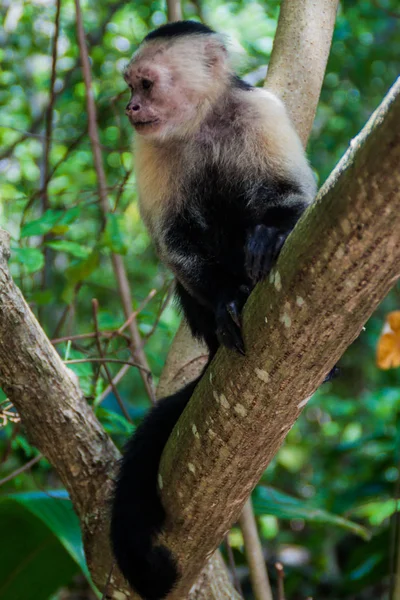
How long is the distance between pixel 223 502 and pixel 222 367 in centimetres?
36

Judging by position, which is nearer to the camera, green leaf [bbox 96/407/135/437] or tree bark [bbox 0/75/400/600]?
tree bark [bbox 0/75/400/600]

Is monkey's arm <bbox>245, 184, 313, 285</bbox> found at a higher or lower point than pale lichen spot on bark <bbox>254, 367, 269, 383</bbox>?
higher

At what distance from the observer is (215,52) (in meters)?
2.14

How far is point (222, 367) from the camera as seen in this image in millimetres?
1411

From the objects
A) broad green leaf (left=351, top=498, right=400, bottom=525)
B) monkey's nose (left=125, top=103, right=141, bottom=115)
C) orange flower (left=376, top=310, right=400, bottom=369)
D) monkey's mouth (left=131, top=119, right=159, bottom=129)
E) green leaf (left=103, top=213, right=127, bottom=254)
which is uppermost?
monkey's nose (left=125, top=103, right=141, bottom=115)

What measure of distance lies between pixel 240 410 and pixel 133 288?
13.0 feet

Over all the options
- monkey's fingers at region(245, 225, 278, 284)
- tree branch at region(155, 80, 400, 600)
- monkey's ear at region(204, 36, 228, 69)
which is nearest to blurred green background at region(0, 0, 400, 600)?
monkey's ear at region(204, 36, 228, 69)

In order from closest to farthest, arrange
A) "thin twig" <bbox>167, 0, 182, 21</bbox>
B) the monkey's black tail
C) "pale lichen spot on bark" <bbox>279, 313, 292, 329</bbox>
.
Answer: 1. "pale lichen spot on bark" <bbox>279, 313, 292, 329</bbox>
2. the monkey's black tail
3. "thin twig" <bbox>167, 0, 182, 21</bbox>

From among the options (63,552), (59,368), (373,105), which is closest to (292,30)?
(59,368)

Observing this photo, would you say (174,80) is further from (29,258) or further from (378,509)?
(378,509)

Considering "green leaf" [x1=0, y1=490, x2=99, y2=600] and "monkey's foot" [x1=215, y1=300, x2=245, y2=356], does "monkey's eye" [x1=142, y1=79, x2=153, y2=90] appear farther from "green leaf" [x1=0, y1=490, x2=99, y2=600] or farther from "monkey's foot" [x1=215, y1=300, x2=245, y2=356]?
"green leaf" [x1=0, y1=490, x2=99, y2=600]

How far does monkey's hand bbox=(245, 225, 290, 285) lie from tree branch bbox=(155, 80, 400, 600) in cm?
9

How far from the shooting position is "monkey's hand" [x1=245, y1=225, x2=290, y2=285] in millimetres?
1396

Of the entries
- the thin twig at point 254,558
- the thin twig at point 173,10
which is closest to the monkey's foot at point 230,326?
the thin twig at point 254,558
